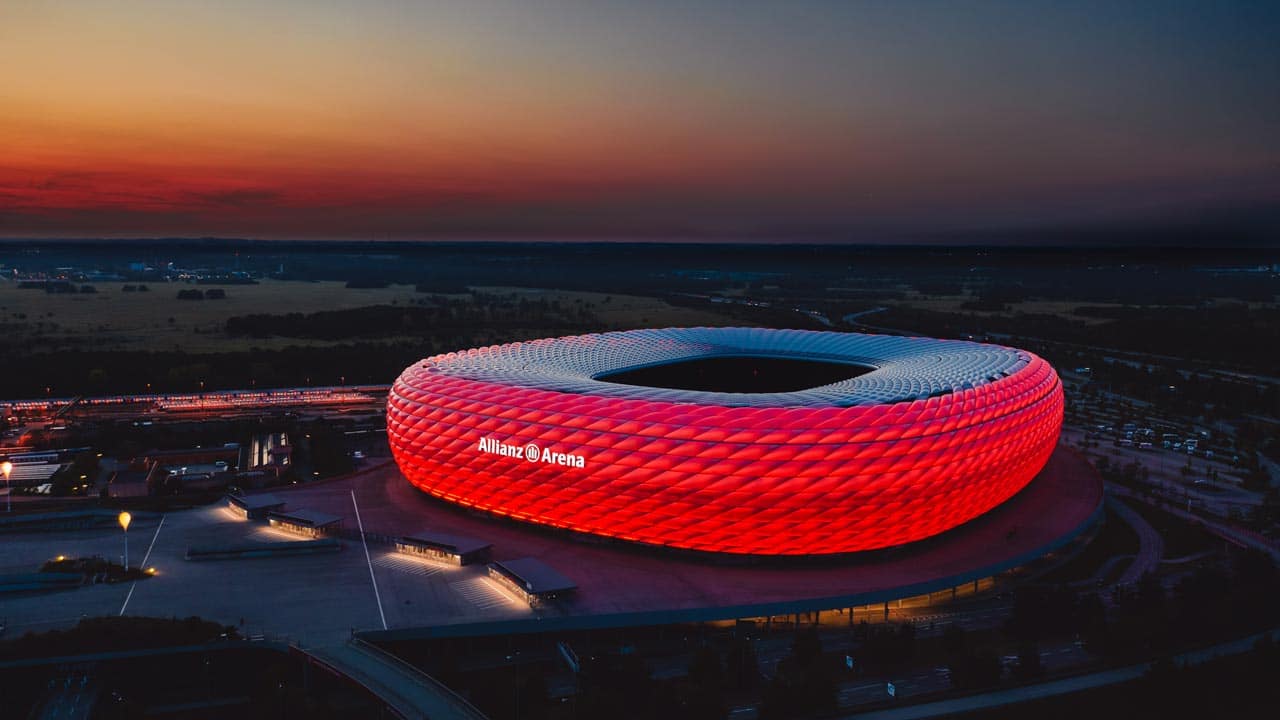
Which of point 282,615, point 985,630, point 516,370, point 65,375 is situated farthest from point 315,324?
point 985,630

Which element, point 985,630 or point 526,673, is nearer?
point 526,673

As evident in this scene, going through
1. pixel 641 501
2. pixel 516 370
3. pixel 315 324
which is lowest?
pixel 315 324

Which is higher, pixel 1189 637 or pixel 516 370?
pixel 516 370

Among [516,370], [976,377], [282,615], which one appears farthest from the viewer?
[516,370]

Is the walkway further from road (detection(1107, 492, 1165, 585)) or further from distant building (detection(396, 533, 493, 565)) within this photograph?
road (detection(1107, 492, 1165, 585))

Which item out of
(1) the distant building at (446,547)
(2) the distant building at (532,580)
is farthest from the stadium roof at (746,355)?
(2) the distant building at (532,580)

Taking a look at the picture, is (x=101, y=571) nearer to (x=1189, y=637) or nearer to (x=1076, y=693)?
(x=1076, y=693)

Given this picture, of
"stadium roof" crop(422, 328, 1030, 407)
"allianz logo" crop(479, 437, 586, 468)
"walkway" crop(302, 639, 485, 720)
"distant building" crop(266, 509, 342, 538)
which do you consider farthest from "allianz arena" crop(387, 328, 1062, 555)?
"walkway" crop(302, 639, 485, 720)
